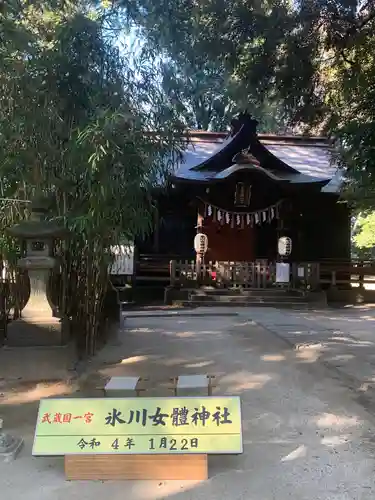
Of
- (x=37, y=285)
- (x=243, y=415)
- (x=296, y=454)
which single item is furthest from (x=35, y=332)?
(x=296, y=454)

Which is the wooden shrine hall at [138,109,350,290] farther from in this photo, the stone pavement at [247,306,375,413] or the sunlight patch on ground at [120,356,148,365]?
the sunlight patch on ground at [120,356,148,365]

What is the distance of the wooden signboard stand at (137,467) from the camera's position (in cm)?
300

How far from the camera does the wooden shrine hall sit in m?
13.7

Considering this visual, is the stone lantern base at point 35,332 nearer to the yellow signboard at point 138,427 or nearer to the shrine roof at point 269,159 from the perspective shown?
the yellow signboard at point 138,427

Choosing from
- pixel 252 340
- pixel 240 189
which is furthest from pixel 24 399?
pixel 240 189

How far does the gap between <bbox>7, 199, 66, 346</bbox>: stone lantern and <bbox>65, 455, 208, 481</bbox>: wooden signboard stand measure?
2.69m

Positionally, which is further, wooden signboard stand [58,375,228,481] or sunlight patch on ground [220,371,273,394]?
sunlight patch on ground [220,371,273,394]

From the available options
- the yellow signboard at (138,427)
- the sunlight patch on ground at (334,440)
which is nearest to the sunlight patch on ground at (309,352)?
the sunlight patch on ground at (334,440)

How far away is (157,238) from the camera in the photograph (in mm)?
15203

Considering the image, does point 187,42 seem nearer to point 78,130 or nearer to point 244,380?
point 78,130

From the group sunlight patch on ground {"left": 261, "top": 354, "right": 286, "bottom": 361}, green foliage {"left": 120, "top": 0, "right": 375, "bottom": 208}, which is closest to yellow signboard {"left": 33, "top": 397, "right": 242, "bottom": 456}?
sunlight patch on ground {"left": 261, "top": 354, "right": 286, "bottom": 361}

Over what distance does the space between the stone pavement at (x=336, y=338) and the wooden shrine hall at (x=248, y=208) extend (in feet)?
11.0

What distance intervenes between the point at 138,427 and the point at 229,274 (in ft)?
35.3

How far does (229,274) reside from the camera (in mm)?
13656
